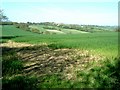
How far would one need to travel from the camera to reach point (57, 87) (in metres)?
9.20

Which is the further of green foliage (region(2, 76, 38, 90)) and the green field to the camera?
the green field

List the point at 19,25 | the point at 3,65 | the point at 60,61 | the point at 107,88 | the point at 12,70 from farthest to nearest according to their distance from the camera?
the point at 19,25, the point at 60,61, the point at 3,65, the point at 12,70, the point at 107,88

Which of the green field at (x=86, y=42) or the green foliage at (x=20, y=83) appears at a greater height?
the green field at (x=86, y=42)

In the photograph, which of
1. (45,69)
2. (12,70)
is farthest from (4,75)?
(45,69)

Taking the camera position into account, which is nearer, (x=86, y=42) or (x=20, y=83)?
(x=20, y=83)

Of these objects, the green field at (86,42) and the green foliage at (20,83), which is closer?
the green foliage at (20,83)

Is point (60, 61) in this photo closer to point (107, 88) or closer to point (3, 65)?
point (3, 65)

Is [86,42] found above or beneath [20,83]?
above

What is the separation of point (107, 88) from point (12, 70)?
5.14 m

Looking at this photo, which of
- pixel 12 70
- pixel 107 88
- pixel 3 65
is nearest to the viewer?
pixel 107 88

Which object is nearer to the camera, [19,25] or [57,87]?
[57,87]

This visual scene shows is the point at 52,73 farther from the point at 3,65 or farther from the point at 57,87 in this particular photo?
the point at 3,65

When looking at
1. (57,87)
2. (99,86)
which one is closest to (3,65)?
(57,87)

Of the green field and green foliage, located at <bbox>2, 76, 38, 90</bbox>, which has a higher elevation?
the green field
